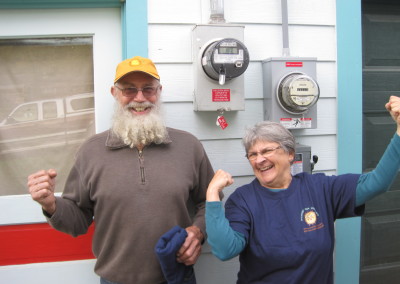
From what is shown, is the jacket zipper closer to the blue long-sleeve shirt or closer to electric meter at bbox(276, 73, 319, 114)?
the blue long-sleeve shirt

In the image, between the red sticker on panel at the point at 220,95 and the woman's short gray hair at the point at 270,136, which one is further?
the red sticker on panel at the point at 220,95

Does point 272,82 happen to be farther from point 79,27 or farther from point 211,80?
point 79,27

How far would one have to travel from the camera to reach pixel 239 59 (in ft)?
6.03

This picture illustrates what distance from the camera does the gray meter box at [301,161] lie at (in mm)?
1910

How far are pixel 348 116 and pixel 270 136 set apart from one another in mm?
845

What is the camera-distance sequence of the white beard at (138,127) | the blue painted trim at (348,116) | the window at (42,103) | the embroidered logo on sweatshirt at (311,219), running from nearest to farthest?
1. the embroidered logo on sweatshirt at (311,219)
2. the white beard at (138,127)
3. the window at (42,103)
4. the blue painted trim at (348,116)

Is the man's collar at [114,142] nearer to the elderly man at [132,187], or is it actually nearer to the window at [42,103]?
the elderly man at [132,187]

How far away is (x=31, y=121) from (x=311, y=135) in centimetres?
169

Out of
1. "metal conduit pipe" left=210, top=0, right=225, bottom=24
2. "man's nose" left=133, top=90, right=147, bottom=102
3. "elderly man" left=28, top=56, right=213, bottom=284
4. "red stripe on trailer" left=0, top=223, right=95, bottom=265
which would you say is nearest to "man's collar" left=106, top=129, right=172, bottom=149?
"elderly man" left=28, top=56, right=213, bottom=284

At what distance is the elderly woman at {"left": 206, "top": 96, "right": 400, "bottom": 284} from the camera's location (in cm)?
147

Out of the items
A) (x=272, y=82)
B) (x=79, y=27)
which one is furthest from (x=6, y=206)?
(x=272, y=82)

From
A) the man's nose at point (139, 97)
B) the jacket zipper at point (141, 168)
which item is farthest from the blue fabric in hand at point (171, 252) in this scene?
the man's nose at point (139, 97)

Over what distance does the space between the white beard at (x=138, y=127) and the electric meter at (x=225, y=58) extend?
385 mm

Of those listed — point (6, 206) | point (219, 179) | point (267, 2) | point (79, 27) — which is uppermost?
point (267, 2)
